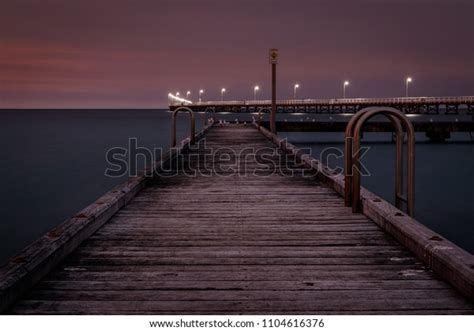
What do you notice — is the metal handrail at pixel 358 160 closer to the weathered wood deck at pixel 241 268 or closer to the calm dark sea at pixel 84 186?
the weathered wood deck at pixel 241 268

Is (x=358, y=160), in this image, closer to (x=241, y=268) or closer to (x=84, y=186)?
(x=241, y=268)

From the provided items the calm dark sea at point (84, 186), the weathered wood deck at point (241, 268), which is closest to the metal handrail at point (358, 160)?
the weathered wood deck at point (241, 268)

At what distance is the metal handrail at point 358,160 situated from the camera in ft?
17.6

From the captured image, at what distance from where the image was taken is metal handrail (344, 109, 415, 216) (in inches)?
212

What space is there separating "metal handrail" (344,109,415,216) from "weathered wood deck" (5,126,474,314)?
281mm

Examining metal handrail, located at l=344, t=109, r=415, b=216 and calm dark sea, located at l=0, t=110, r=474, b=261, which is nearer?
metal handrail, located at l=344, t=109, r=415, b=216

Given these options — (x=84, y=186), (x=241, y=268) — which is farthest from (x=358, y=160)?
(x=84, y=186)

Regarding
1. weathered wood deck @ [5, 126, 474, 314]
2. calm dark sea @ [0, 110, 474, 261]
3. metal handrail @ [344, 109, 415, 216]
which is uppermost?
metal handrail @ [344, 109, 415, 216]

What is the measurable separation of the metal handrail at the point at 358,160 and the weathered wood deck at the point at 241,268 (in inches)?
11.1

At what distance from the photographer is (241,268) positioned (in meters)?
3.93

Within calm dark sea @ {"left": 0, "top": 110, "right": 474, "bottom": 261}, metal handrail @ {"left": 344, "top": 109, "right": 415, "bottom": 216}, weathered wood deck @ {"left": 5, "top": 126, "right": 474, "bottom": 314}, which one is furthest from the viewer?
calm dark sea @ {"left": 0, "top": 110, "right": 474, "bottom": 261}

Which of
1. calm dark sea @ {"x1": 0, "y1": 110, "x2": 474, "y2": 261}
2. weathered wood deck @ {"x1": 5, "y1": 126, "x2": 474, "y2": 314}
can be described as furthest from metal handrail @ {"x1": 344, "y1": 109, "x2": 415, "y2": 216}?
calm dark sea @ {"x1": 0, "y1": 110, "x2": 474, "y2": 261}

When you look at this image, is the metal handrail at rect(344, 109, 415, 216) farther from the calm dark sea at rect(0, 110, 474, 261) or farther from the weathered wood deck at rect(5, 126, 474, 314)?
the calm dark sea at rect(0, 110, 474, 261)

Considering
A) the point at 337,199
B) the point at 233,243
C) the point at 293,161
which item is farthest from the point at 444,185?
the point at 233,243
